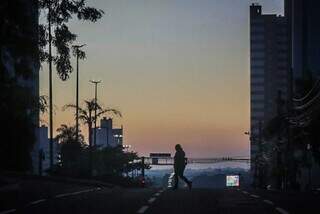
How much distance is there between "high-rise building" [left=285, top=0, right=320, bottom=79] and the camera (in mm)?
116938

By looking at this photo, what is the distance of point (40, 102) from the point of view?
42625 mm

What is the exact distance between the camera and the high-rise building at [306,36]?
384 ft

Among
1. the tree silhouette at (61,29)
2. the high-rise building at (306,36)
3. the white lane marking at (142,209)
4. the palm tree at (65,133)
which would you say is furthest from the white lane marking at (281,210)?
the high-rise building at (306,36)

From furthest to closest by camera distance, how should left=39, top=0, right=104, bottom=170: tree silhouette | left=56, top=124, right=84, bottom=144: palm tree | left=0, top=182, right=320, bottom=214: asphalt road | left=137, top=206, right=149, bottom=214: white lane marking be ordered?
left=56, top=124, right=84, bottom=144: palm tree, left=39, top=0, right=104, bottom=170: tree silhouette, left=0, top=182, right=320, bottom=214: asphalt road, left=137, top=206, right=149, bottom=214: white lane marking

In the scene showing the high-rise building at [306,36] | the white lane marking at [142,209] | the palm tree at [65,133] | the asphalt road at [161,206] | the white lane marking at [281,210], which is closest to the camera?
the white lane marking at [281,210]

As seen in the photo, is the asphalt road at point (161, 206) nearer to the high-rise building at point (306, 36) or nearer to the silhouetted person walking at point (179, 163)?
the silhouetted person walking at point (179, 163)

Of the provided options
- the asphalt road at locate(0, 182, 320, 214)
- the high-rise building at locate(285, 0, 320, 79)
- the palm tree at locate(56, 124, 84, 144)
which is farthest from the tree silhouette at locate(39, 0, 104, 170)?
the high-rise building at locate(285, 0, 320, 79)

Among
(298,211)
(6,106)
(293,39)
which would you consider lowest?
(298,211)

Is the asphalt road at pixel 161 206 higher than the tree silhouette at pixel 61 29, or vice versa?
the tree silhouette at pixel 61 29

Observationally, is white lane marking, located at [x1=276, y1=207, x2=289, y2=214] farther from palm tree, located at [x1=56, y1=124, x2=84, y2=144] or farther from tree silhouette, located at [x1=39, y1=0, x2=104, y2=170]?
palm tree, located at [x1=56, y1=124, x2=84, y2=144]

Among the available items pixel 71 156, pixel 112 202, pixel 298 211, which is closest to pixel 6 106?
pixel 112 202

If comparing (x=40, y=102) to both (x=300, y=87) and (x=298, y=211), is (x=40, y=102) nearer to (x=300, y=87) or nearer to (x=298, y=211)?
(x=300, y=87)

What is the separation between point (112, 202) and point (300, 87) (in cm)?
4074

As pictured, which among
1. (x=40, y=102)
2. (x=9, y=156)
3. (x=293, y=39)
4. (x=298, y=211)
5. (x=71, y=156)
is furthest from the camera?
(x=293, y=39)
